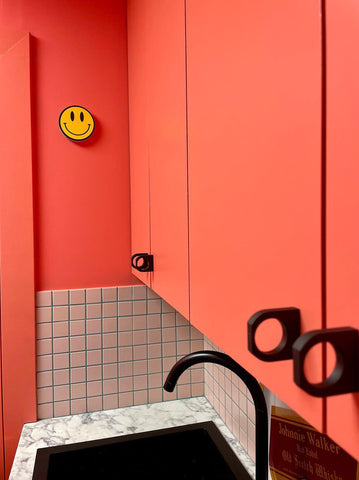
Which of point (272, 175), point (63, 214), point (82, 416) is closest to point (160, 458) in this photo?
point (82, 416)

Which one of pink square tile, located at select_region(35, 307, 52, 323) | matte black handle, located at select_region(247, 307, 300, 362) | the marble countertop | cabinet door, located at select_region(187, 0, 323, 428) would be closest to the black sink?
the marble countertop

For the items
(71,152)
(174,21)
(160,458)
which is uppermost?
(174,21)

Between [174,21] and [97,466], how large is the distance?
1346mm

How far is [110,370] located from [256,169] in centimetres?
128

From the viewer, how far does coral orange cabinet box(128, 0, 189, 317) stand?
0.86m

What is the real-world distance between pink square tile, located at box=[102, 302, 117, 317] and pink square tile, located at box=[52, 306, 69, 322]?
0.47 feet

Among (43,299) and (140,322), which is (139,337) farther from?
(43,299)

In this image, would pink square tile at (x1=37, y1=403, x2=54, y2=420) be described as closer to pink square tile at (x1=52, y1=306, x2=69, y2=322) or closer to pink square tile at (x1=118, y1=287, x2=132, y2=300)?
pink square tile at (x1=52, y1=306, x2=69, y2=322)

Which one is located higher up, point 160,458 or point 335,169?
point 335,169

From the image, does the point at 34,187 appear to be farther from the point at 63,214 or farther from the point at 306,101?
the point at 306,101

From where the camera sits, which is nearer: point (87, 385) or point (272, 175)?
point (272, 175)

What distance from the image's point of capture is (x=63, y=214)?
4.95ft

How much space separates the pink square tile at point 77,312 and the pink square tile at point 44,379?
23cm

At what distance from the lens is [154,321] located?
1.61 m
